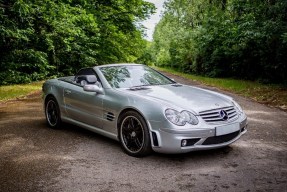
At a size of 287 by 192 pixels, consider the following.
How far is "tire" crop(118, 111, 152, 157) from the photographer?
522 centimetres

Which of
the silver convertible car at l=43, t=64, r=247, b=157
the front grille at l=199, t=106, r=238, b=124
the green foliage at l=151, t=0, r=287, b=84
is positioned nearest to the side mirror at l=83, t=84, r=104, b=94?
the silver convertible car at l=43, t=64, r=247, b=157

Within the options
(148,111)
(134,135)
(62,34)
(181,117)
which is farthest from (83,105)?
(62,34)

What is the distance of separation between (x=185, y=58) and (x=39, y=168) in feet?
105

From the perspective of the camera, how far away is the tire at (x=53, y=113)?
24.5ft

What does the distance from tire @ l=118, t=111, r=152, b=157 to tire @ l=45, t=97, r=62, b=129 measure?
2.29 metres

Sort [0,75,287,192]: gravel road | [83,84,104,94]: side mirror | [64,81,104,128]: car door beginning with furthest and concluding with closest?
[64,81,104,128]: car door
[83,84,104,94]: side mirror
[0,75,287,192]: gravel road

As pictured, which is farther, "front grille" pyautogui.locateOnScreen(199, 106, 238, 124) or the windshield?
the windshield

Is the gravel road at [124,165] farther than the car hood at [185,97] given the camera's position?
No

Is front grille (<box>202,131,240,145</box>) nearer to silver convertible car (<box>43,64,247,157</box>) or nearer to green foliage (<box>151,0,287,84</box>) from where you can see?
silver convertible car (<box>43,64,247,157</box>)

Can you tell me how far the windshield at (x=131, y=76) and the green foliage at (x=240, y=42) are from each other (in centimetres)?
861

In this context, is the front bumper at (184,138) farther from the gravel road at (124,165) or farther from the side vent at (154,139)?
the gravel road at (124,165)

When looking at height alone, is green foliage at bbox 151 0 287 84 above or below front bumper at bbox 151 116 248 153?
above

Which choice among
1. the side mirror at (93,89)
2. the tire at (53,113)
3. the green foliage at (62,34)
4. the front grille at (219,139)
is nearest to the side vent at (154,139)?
the front grille at (219,139)

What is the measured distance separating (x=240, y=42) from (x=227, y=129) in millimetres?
17814
